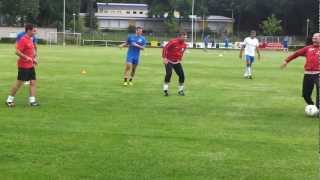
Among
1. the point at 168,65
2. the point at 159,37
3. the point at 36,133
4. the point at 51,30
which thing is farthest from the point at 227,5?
the point at 36,133

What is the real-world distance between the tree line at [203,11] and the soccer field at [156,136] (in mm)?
79754

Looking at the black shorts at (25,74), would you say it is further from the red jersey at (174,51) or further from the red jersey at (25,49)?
the red jersey at (174,51)

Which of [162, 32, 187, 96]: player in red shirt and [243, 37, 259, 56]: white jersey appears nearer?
[162, 32, 187, 96]: player in red shirt

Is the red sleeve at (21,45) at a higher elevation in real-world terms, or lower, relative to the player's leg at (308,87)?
higher

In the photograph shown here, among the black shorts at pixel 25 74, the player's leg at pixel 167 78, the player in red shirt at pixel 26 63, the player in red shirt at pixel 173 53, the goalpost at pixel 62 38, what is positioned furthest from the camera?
the goalpost at pixel 62 38

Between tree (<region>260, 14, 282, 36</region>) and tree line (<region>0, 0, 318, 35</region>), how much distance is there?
10.4 ft

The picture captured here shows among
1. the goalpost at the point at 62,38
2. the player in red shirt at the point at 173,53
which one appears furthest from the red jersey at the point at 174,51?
the goalpost at the point at 62,38

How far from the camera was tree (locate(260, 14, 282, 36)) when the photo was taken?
10444 centimetres

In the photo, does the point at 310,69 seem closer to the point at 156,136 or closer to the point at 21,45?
the point at 156,136

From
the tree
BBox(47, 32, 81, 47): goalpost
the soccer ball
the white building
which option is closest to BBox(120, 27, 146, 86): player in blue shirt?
the soccer ball

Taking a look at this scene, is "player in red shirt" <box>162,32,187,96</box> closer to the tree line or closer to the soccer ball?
the soccer ball

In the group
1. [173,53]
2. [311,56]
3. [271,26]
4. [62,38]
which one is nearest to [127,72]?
[173,53]

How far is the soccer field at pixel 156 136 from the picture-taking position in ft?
27.6

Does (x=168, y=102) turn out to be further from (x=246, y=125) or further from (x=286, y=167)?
(x=286, y=167)
